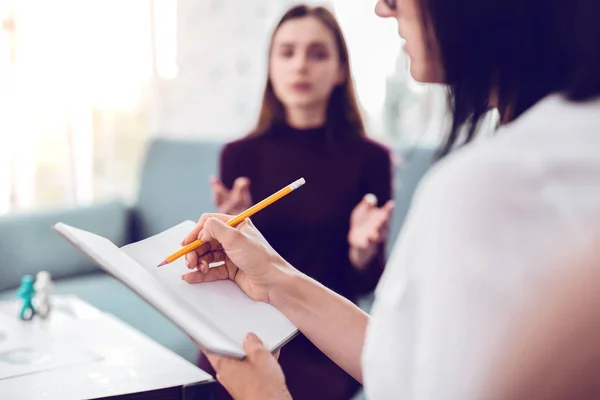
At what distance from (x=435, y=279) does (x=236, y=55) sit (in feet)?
7.47

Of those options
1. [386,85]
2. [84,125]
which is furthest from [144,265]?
[84,125]

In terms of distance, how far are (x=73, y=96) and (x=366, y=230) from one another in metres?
1.59

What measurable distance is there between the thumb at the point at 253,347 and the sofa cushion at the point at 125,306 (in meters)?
0.83

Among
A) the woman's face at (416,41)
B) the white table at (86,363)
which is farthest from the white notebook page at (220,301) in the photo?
the woman's face at (416,41)

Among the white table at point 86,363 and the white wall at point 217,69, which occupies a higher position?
the white wall at point 217,69

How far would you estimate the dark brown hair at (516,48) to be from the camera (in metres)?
0.39

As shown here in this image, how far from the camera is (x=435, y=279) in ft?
1.16

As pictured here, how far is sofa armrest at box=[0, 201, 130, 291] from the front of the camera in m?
1.87

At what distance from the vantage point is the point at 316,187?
4.21 ft

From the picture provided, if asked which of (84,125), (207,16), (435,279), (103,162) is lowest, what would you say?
(103,162)

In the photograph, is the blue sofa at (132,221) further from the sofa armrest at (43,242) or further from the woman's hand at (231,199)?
the woman's hand at (231,199)

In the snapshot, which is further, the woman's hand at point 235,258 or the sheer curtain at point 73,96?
the sheer curtain at point 73,96

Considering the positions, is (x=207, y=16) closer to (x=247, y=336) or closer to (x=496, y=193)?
(x=247, y=336)

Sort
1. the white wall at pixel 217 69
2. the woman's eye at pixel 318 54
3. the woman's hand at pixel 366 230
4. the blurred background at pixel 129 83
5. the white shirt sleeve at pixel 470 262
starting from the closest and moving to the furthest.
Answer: the white shirt sleeve at pixel 470 262 → the woman's hand at pixel 366 230 → the woman's eye at pixel 318 54 → the blurred background at pixel 129 83 → the white wall at pixel 217 69
